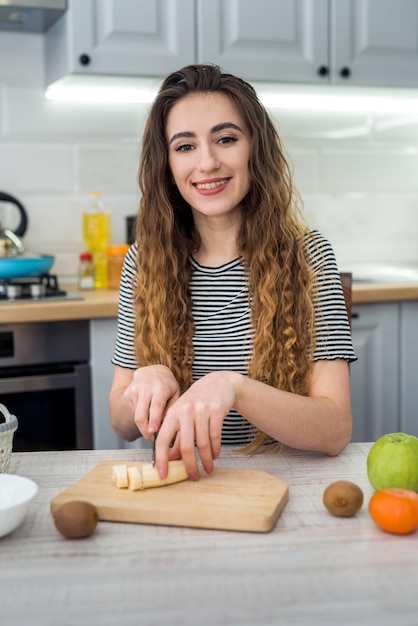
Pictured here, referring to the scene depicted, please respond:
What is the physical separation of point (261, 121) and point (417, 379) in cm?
130

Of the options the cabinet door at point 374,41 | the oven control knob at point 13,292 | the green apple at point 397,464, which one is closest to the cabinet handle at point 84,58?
the oven control knob at point 13,292

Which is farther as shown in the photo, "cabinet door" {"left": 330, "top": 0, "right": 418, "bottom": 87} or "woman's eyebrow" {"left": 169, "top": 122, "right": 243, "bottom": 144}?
"cabinet door" {"left": 330, "top": 0, "right": 418, "bottom": 87}

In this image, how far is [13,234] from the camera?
2.48m

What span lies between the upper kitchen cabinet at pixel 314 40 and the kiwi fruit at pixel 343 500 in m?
1.81

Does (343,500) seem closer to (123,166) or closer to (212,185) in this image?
(212,185)

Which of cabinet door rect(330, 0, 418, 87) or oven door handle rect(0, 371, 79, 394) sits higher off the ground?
cabinet door rect(330, 0, 418, 87)

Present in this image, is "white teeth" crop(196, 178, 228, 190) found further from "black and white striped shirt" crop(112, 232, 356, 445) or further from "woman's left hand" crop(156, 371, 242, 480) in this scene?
"woman's left hand" crop(156, 371, 242, 480)

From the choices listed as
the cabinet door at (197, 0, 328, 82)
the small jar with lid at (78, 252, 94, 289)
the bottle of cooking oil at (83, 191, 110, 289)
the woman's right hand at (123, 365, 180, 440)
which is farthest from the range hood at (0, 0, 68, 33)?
the woman's right hand at (123, 365, 180, 440)

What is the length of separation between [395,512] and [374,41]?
6.89 ft

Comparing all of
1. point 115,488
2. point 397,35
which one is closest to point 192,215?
point 115,488

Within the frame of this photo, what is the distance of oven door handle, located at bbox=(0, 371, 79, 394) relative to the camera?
216 centimetres

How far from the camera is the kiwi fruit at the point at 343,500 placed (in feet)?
3.14

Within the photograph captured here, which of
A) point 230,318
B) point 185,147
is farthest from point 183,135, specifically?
point 230,318

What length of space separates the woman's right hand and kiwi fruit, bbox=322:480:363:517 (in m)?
0.28
